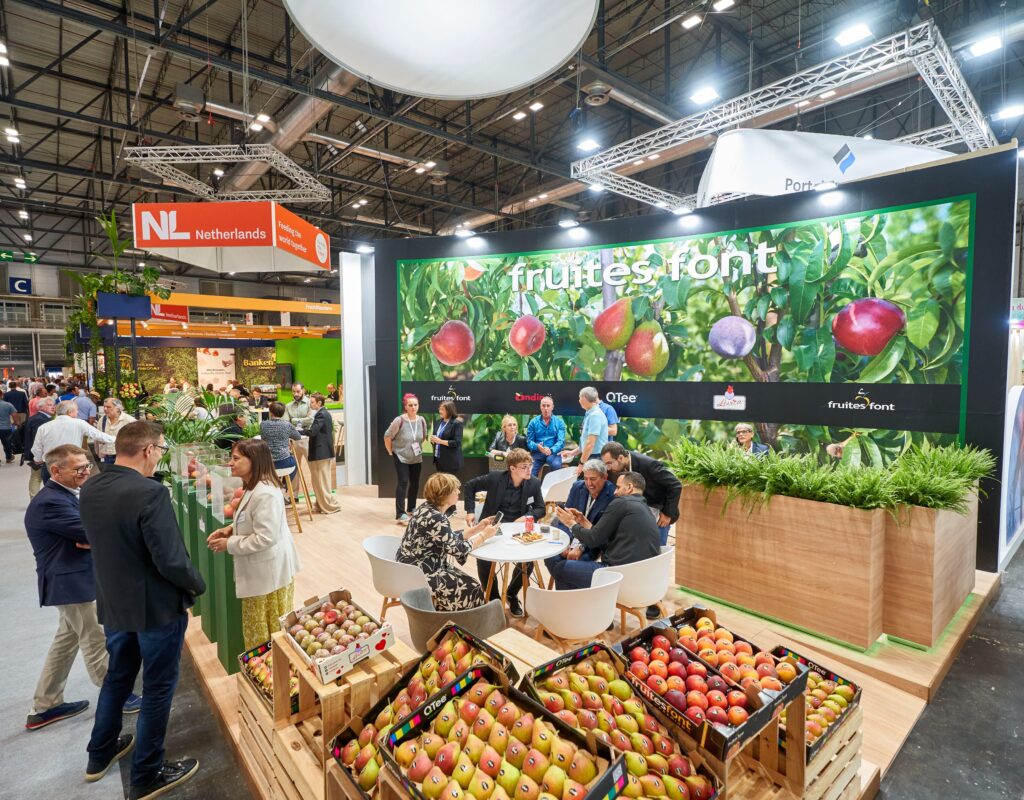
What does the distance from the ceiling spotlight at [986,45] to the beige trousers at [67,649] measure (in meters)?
9.39

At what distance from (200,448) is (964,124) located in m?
9.27

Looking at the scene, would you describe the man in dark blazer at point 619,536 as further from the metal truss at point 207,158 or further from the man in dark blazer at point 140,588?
the metal truss at point 207,158

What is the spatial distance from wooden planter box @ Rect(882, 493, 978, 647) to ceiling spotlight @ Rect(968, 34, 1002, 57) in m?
5.82

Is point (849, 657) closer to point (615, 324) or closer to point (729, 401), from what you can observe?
point (729, 401)

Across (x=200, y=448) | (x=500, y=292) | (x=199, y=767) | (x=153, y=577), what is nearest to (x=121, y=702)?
(x=199, y=767)

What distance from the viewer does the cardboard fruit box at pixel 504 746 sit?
1.20m

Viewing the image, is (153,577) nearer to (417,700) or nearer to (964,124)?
(417,700)

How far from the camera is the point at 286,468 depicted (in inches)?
233

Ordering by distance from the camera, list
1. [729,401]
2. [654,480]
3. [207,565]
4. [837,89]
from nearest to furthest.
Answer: [207,565]
[654,480]
[729,401]
[837,89]

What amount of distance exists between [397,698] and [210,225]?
4.84 metres

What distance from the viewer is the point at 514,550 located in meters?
3.27

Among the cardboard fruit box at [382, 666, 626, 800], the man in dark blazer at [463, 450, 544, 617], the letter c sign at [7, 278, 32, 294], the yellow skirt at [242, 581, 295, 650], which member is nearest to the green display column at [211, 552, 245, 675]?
the yellow skirt at [242, 581, 295, 650]

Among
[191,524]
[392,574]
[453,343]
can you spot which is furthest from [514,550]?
[453,343]

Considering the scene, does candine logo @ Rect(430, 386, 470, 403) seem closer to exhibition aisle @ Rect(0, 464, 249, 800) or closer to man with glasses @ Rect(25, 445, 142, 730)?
exhibition aisle @ Rect(0, 464, 249, 800)
